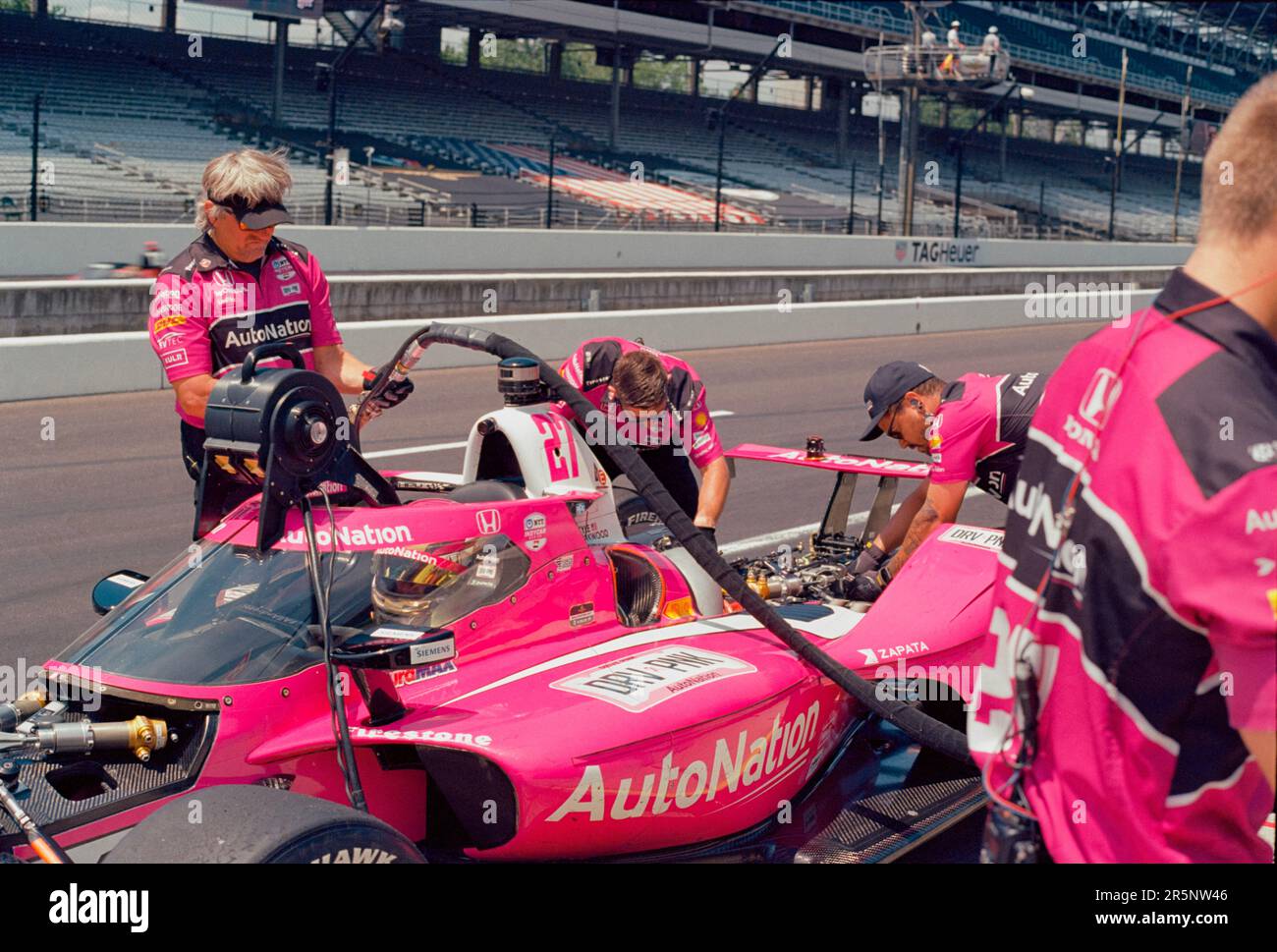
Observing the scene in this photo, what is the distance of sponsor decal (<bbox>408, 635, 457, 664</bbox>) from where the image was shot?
3.26 metres

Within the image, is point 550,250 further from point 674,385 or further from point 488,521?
point 488,521

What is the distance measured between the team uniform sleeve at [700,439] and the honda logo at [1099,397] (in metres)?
4.18

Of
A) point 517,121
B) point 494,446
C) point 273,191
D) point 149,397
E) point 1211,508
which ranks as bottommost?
point 149,397

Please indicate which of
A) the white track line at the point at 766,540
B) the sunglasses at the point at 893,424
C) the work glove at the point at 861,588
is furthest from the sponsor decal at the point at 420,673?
the white track line at the point at 766,540

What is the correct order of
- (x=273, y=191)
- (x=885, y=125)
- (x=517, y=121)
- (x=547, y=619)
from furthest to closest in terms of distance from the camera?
(x=885, y=125)
(x=517, y=121)
(x=273, y=191)
(x=547, y=619)

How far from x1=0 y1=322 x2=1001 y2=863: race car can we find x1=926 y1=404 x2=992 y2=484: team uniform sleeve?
65cm

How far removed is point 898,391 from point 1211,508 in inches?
152

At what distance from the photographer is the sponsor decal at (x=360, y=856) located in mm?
2641

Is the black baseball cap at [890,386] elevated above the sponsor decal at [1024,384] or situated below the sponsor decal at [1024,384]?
below

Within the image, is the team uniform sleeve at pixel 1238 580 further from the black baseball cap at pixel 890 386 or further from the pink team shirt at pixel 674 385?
the pink team shirt at pixel 674 385

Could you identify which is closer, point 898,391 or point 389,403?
point 389,403
